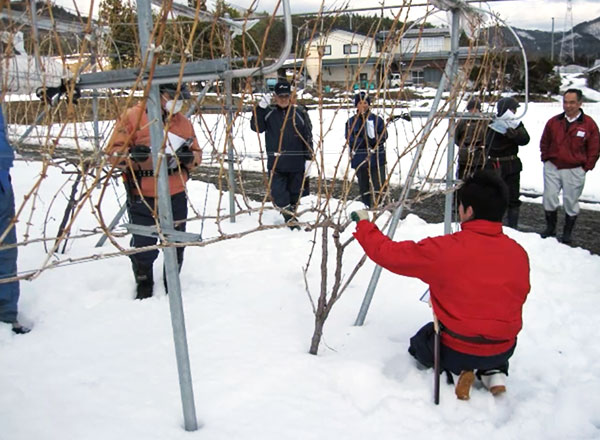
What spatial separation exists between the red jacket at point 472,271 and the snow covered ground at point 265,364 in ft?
1.36

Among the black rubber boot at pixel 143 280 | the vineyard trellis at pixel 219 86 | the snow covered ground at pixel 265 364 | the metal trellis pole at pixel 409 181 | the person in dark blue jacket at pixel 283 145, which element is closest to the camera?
the vineyard trellis at pixel 219 86

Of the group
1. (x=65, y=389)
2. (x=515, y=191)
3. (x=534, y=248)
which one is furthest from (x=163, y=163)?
(x=515, y=191)

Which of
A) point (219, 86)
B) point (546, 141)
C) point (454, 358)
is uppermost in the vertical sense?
point (219, 86)

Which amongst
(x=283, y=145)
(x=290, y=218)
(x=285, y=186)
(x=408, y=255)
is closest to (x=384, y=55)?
(x=408, y=255)

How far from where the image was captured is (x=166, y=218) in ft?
6.59

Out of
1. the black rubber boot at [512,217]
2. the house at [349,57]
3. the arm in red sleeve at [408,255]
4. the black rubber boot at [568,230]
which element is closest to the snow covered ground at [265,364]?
the arm in red sleeve at [408,255]

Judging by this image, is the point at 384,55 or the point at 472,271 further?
the point at 384,55

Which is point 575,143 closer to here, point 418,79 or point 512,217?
point 512,217

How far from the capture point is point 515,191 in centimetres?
580

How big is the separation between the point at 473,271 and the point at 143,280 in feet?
7.98

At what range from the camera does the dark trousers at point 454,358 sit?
262 cm

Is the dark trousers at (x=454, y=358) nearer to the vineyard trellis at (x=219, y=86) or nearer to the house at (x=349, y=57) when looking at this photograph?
the vineyard trellis at (x=219, y=86)

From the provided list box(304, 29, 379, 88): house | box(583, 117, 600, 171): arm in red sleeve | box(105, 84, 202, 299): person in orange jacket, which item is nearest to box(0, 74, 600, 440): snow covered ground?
box(105, 84, 202, 299): person in orange jacket

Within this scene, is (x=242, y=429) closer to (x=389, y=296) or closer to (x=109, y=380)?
(x=109, y=380)
